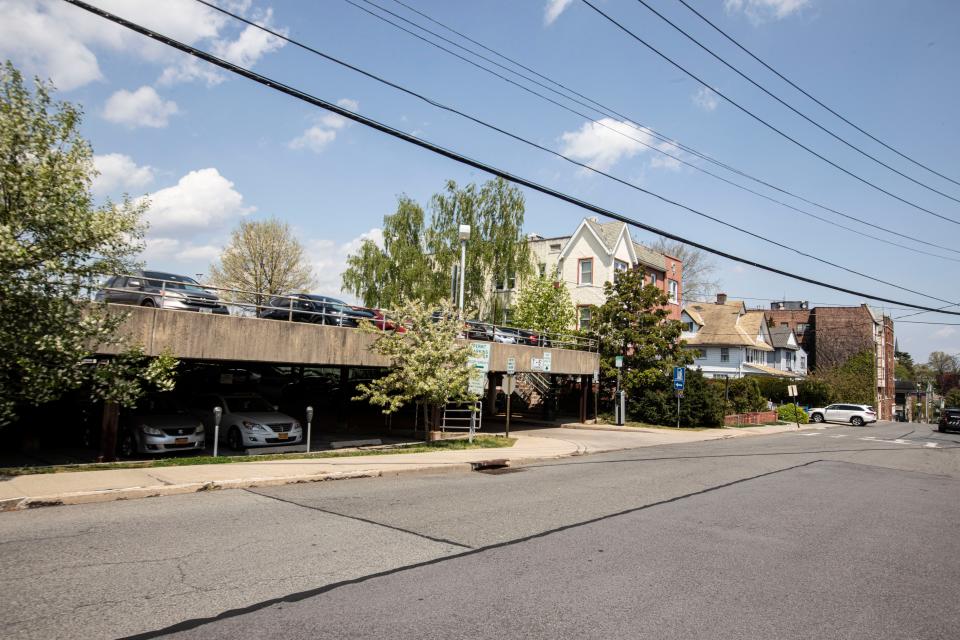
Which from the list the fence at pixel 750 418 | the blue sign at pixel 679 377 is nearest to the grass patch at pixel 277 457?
the blue sign at pixel 679 377

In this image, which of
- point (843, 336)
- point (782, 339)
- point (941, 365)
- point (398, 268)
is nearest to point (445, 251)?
point (398, 268)

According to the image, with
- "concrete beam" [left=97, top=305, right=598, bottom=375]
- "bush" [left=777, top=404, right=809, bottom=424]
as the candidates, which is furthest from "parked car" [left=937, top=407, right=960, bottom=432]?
"concrete beam" [left=97, top=305, right=598, bottom=375]

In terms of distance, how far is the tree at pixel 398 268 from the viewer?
38812mm

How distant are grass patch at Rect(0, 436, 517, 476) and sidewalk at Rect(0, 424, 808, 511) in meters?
0.48

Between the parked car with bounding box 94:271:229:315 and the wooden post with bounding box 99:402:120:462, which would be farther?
the parked car with bounding box 94:271:229:315

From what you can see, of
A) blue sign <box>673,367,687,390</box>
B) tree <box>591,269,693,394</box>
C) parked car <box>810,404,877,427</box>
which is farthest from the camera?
parked car <box>810,404,877,427</box>

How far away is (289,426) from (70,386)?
6133mm

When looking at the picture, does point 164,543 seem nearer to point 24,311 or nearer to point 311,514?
point 311,514

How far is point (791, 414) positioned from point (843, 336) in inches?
1442

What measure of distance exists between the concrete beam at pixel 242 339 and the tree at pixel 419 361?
2.08 ft

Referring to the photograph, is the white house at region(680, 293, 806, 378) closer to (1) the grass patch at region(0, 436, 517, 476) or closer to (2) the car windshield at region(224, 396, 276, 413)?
(1) the grass patch at region(0, 436, 517, 476)

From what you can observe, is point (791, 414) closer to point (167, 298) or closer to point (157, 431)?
point (157, 431)

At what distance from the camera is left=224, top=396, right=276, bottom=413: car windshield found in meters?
17.2

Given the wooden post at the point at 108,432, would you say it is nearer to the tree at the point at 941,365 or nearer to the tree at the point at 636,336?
the tree at the point at 636,336
